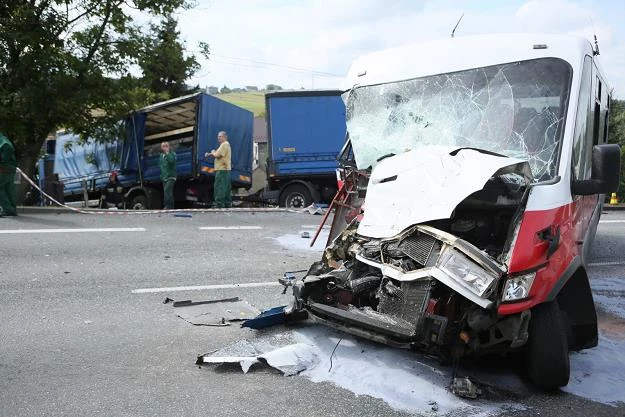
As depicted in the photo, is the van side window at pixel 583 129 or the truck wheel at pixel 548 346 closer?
the truck wheel at pixel 548 346

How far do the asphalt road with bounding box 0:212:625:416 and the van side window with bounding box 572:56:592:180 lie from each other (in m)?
1.75

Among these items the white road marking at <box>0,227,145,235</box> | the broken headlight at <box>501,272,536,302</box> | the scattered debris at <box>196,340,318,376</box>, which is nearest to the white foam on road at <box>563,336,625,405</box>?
the broken headlight at <box>501,272,536,302</box>

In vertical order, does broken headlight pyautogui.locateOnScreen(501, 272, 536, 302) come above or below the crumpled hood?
below

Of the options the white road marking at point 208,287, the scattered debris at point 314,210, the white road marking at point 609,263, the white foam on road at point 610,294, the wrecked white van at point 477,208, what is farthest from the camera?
the scattered debris at point 314,210

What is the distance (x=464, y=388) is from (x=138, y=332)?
2676 mm

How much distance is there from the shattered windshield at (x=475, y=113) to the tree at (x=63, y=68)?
10.7 m

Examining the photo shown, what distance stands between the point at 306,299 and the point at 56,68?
12.2m

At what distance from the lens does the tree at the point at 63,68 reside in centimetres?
1398

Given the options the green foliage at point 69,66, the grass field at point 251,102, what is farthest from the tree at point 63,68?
the grass field at point 251,102

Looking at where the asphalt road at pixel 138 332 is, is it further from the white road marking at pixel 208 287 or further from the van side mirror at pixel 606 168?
the van side mirror at pixel 606 168

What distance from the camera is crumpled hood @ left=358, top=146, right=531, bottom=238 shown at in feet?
13.7

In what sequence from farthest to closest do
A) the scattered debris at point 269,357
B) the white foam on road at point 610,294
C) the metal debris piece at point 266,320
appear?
the white foam on road at point 610,294, the metal debris piece at point 266,320, the scattered debris at point 269,357

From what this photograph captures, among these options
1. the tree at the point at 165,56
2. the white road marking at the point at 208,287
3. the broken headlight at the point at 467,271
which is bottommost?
the white road marking at the point at 208,287

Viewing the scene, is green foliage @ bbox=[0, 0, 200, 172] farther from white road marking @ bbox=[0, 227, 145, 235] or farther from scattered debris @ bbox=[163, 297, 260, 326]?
scattered debris @ bbox=[163, 297, 260, 326]
